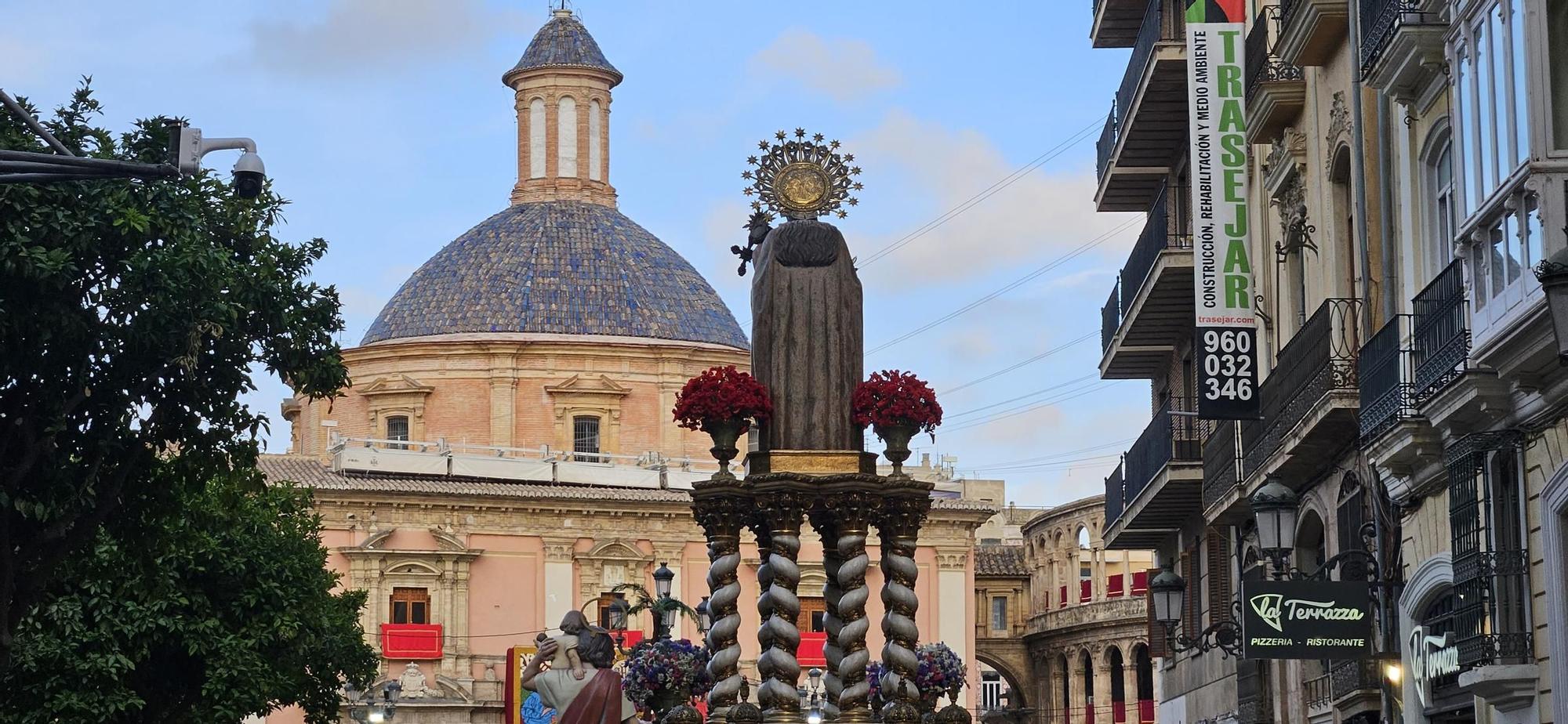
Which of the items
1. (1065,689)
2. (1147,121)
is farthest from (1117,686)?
(1147,121)

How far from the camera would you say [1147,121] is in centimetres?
2930

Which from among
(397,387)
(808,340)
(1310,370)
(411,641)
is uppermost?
(397,387)

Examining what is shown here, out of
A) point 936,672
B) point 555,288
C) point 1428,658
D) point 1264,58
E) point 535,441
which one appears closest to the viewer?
point 936,672

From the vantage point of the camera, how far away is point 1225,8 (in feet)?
81.8

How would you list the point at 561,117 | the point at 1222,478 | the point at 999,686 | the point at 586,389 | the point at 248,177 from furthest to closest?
1. the point at 999,686
2. the point at 561,117
3. the point at 586,389
4. the point at 1222,478
5. the point at 248,177

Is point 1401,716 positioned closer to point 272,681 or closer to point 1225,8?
point 1225,8

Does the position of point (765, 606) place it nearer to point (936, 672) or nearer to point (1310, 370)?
point (936, 672)

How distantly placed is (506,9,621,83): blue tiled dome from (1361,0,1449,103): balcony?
60.3 metres

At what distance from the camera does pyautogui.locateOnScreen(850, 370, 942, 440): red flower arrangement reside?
1722 cm

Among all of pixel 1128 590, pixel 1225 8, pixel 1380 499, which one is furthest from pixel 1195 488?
pixel 1128 590

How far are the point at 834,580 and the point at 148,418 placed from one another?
7.87 metres

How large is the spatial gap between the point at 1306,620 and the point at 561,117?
204 feet

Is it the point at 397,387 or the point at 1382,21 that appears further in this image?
the point at 397,387

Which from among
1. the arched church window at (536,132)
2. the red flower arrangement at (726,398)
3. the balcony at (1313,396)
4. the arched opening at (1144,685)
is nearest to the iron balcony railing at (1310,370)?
the balcony at (1313,396)
